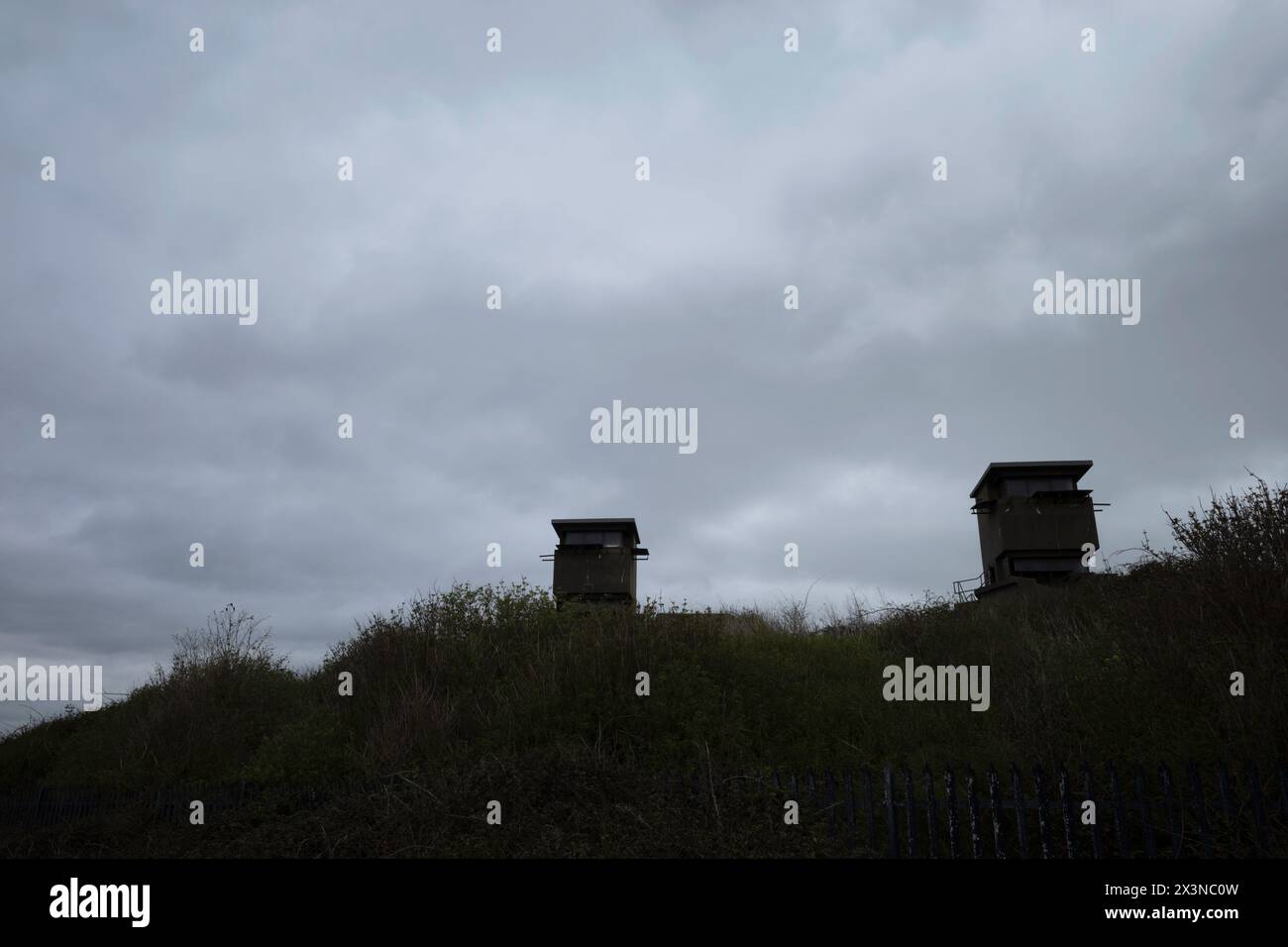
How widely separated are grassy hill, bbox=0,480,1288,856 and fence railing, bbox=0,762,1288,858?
165 millimetres

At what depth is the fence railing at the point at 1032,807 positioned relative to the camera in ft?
23.6

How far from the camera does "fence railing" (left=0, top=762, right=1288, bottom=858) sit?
721cm

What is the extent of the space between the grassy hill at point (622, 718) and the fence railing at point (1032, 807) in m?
0.17

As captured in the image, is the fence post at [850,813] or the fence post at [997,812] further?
the fence post at [850,813]

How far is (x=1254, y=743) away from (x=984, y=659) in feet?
21.9

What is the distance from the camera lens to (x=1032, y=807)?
770cm

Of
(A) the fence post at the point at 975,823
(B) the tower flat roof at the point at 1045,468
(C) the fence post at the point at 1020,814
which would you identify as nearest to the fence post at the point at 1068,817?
(C) the fence post at the point at 1020,814

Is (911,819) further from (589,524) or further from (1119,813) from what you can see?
(589,524)

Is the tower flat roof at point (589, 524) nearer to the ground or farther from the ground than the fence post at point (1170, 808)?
farther from the ground

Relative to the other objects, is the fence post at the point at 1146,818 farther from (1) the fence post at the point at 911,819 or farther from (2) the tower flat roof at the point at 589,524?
(2) the tower flat roof at the point at 589,524

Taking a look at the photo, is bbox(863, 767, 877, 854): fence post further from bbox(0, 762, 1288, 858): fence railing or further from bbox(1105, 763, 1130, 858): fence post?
bbox(1105, 763, 1130, 858): fence post

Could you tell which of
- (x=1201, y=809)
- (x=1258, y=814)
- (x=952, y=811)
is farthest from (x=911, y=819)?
(x=1258, y=814)

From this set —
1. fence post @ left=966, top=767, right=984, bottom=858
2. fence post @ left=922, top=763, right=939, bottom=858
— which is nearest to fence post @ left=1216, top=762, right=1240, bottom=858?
fence post @ left=966, top=767, right=984, bottom=858

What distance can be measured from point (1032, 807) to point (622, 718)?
5.82 meters
